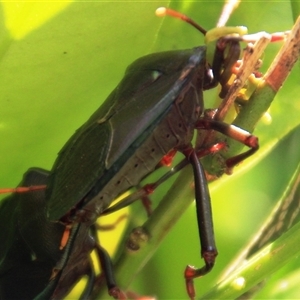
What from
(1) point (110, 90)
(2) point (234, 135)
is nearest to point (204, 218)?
(2) point (234, 135)

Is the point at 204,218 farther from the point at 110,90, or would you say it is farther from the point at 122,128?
the point at 110,90

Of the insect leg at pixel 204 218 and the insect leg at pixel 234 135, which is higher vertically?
the insect leg at pixel 234 135

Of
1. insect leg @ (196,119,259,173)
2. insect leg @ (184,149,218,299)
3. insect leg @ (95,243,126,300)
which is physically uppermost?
insect leg @ (196,119,259,173)

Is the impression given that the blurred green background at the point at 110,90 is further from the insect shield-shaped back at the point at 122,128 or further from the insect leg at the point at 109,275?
the insect leg at the point at 109,275

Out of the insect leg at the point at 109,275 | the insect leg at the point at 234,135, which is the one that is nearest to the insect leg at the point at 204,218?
the insect leg at the point at 234,135

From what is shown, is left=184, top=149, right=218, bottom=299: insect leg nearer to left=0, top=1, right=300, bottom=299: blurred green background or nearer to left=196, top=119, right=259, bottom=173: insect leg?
left=196, top=119, right=259, bottom=173: insect leg

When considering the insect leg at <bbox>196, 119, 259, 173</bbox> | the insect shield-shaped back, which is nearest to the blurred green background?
the insect shield-shaped back

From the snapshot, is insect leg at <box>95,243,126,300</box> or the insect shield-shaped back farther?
insect leg at <box>95,243,126,300</box>

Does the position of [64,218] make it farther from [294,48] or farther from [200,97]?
[294,48]
